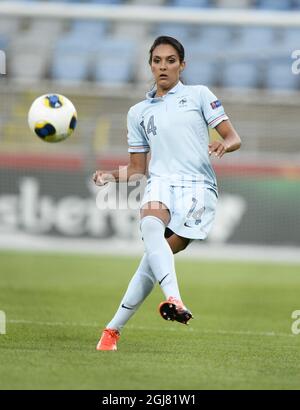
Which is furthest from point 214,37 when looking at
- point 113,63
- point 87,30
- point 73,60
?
point 73,60

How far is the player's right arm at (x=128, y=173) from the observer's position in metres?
7.84

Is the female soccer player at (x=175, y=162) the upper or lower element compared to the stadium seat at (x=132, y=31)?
lower

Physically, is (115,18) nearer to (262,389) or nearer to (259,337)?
(259,337)

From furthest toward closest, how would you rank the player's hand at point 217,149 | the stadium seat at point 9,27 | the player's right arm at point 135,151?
the stadium seat at point 9,27 < the player's right arm at point 135,151 < the player's hand at point 217,149

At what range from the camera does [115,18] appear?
55.7 feet

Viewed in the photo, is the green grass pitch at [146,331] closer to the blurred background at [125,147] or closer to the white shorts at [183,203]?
the white shorts at [183,203]

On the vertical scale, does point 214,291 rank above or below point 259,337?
above

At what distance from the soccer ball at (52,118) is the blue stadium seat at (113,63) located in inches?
478

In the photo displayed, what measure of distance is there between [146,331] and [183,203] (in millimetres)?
2303

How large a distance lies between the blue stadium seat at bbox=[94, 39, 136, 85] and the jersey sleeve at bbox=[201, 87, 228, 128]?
12.8 meters

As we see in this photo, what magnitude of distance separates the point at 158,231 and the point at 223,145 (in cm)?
79

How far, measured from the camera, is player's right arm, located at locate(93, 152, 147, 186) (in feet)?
25.7

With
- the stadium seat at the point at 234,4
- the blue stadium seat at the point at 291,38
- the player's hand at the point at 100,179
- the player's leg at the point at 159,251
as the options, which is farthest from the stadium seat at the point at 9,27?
the player's leg at the point at 159,251

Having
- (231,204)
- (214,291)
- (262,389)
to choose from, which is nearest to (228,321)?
(214,291)
